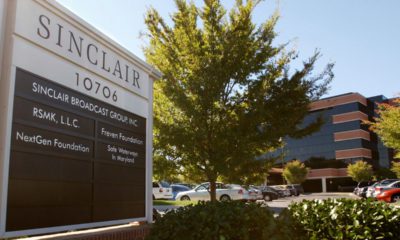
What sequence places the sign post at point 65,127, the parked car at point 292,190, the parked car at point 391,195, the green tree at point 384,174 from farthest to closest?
1. the green tree at point 384,174
2. the parked car at point 292,190
3. the parked car at point 391,195
4. the sign post at point 65,127

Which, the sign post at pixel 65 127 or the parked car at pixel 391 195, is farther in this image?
the parked car at pixel 391 195

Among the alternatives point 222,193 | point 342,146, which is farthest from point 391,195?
point 342,146

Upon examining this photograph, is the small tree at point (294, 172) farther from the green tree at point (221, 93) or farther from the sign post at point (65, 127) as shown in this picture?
the sign post at point (65, 127)

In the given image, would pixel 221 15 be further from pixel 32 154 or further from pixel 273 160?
pixel 32 154

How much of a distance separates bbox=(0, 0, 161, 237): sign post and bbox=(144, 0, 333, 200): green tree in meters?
2.65

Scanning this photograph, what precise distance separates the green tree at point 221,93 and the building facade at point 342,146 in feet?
182

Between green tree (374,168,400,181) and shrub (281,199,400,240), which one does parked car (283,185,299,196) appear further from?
shrub (281,199,400,240)

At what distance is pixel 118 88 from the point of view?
238 inches

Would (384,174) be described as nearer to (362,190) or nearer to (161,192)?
(362,190)

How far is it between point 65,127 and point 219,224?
2.32 meters

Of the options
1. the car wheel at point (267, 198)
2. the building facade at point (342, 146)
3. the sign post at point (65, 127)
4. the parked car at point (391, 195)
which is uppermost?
the building facade at point (342, 146)

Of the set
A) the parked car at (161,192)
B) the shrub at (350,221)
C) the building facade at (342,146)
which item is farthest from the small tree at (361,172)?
the shrub at (350,221)

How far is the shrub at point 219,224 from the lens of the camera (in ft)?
11.8

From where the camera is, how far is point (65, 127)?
15.7 ft
